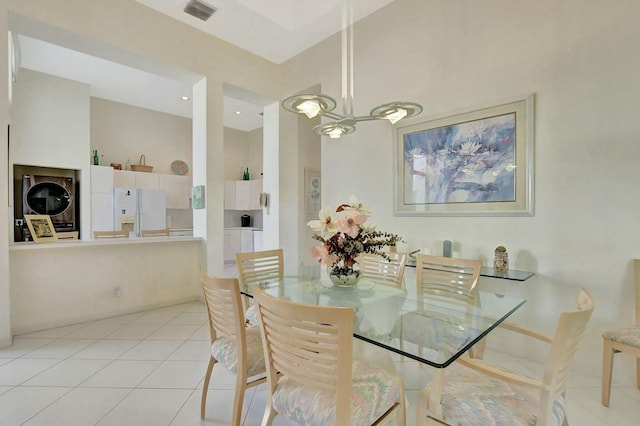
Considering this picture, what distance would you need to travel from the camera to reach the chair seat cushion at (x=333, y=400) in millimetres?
1101

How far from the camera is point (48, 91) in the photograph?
4684 millimetres

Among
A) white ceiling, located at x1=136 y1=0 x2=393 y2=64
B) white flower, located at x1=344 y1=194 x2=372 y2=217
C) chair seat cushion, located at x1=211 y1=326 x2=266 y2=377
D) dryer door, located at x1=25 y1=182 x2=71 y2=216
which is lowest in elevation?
chair seat cushion, located at x1=211 y1=326 x2=266 y2=377

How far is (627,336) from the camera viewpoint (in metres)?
1.73

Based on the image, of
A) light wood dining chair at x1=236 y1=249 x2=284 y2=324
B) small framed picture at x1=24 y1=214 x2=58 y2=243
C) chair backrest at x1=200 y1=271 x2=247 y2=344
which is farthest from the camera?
small framed picture at x1=24 y1=214 x2=58 y2=243

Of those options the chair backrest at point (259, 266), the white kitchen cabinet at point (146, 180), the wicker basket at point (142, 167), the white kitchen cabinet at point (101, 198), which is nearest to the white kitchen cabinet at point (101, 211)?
the white kitchen cabinet at point (101, 198)

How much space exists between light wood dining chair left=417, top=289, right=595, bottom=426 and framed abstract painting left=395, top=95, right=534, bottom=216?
1.38 metres

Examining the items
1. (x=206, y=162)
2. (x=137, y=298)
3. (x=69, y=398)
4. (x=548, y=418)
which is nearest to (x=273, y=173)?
(x=206, y=162)

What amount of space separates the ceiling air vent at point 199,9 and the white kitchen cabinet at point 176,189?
3.60m

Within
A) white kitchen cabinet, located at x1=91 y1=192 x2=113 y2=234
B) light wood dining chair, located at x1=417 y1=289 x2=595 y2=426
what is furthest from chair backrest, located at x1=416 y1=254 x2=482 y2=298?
white kitchen cabinet, located at x1=91 y1=192 x2=113 y2=234

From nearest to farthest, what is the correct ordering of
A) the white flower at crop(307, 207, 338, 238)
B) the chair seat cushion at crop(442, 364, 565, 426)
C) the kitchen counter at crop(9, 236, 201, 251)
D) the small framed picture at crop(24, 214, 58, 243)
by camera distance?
the chair seat cushion at crop(442, 364, 565, 426)
the white flower at crop(307, 207, 338, 238)
the kitchen counter at crop(9, 236, 201, 251)
the small framed picture at crop(24, 214, 58, 243)

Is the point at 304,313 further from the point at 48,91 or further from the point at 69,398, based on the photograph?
the point at 48,91

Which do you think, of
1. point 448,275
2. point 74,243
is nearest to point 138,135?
point 74,243

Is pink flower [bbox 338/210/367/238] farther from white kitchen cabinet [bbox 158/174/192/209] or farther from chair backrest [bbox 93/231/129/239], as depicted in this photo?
white kitchen cabinet [bbox 158/174/192/209]

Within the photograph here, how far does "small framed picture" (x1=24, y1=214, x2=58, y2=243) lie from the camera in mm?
2910
